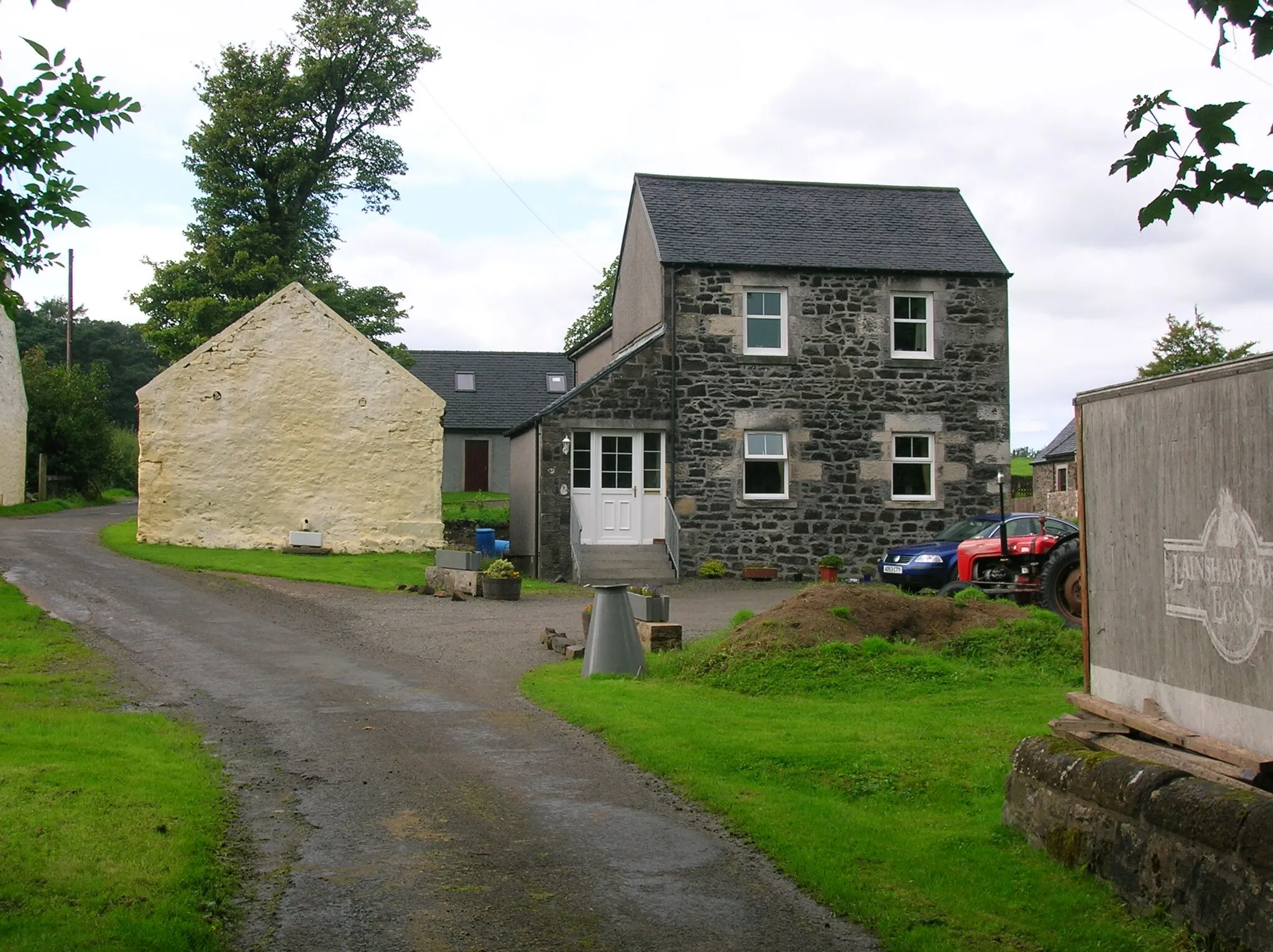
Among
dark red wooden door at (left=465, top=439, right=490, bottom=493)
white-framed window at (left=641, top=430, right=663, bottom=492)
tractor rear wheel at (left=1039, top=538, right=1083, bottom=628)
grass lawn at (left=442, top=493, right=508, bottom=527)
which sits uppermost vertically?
dark red wooden door at (left=465, top=439, right=490, bottom=493)

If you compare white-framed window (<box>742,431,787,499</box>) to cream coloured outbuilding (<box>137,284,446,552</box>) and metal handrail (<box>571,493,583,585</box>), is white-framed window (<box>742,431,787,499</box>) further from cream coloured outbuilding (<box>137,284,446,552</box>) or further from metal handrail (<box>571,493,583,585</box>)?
cream coloured outbuilding (<box>137,284,446,552</box>)

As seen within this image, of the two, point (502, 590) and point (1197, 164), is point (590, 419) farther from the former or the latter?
→ point (1197, 164)

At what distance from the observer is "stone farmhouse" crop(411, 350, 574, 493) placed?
166ft

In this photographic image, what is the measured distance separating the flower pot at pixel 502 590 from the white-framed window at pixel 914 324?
11325 mm

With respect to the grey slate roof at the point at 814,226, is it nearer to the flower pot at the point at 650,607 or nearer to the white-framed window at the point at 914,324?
the white-framed window at the point at 914,324

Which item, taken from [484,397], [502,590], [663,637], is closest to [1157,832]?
[663,637]

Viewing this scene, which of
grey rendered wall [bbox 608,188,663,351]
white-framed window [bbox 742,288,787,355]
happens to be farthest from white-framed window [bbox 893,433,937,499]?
grey rendered wall [bbox 608,188,663,351]

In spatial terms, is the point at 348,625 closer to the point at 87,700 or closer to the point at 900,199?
the point at 87,700

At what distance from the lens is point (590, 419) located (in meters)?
26.6

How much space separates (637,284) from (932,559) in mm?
11301

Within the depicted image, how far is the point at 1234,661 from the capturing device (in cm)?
600

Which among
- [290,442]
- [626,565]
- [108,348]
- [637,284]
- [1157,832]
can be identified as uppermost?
[108,348]

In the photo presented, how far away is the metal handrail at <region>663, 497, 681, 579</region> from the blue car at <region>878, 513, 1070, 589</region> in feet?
16.1

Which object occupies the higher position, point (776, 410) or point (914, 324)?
point (914, 324)
